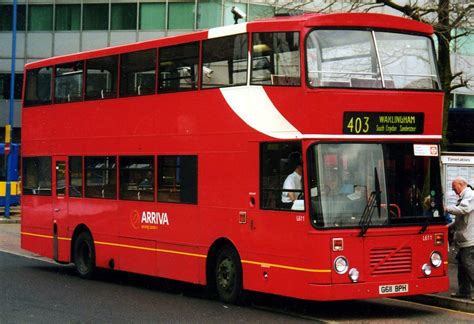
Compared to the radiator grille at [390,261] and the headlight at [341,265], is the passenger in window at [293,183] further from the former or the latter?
the radiator grille at [390,261]

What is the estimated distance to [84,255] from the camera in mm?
17438

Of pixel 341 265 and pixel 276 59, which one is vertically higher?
pixel 276 59

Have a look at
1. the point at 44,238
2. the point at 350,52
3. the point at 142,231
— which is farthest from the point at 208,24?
the point at 350,52

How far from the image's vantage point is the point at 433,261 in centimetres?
1209

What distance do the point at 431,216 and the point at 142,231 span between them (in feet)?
17.4

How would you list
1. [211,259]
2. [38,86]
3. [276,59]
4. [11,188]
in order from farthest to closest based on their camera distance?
[11,188] < [38,86] < [211,259] < [276,59]

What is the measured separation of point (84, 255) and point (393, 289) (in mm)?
7646

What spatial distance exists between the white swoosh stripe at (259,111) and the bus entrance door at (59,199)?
5.96m

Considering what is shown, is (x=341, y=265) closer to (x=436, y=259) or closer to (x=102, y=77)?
(x=436, y=259)

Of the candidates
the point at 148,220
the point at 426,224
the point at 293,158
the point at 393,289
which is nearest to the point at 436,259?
the point at 426,224

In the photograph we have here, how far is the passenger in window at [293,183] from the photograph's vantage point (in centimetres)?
1170

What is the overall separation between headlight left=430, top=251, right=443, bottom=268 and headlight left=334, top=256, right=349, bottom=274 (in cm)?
138

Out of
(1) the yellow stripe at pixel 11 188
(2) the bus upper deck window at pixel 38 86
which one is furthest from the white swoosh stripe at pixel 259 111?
(1) the yellow stripe at pixel 11 188

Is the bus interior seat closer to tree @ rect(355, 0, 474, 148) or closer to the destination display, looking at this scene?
the destination display
